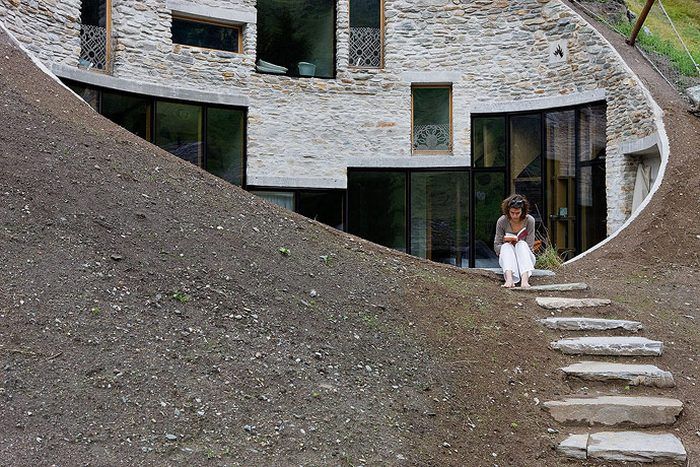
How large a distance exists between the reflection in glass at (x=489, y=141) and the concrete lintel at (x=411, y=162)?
1.17 ft

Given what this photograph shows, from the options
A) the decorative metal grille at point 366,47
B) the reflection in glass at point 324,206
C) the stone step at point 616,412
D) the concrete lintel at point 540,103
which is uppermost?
the decorative metal grille at point 366,47

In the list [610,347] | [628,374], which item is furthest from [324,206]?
[628,374]

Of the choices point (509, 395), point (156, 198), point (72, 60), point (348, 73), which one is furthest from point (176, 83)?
point (509, 395)

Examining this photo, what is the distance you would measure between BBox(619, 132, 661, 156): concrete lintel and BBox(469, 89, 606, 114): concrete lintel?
1.18 metres

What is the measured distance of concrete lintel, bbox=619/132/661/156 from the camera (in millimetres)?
11828

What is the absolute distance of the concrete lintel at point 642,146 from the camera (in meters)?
11.8

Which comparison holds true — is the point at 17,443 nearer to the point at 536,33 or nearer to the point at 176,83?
the point at 176,83

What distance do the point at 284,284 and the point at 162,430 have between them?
2.20 meters

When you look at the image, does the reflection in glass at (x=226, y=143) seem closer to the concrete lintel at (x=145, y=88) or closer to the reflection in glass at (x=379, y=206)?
the concrete lintel at (x=145, y=88)

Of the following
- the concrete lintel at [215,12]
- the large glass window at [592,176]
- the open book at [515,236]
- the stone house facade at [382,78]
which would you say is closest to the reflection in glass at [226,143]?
the stone house facade at [382,78]

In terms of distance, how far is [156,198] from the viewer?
6.79 metres

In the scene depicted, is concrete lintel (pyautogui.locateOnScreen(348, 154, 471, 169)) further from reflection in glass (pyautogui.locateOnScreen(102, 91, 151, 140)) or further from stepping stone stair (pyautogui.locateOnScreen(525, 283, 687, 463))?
stepping stone stair (pyautogui.locateOnScreen(525, 283, 687, 463))

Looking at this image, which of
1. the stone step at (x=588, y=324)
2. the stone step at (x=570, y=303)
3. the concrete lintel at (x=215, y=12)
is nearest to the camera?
the stone step at (x=588, y=324)

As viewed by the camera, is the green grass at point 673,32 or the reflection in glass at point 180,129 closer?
the reflection in glass at point 180,129
